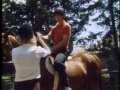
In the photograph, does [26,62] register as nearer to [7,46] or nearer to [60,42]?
[7,46]

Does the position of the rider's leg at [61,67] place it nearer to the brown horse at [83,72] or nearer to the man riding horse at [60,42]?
the man riding horse at [60,42]

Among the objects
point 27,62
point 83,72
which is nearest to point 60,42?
point 83,72

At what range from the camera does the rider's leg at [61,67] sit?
880 cm

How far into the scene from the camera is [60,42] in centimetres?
887

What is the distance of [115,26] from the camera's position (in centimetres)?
2756

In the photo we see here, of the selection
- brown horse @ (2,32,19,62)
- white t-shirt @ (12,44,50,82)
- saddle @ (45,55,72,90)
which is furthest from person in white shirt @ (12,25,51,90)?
saddle @ (45,55,72,90)

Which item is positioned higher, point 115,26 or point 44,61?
point 44,61

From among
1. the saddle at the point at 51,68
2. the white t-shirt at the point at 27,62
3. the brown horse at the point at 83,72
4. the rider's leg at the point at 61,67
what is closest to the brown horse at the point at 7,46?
the saddle at the point at 51,68

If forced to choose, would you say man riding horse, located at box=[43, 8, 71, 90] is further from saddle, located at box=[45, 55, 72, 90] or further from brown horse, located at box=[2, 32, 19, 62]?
brown horse, located at box=[2, 32, 19, 62]

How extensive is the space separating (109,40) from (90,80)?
15984 mm

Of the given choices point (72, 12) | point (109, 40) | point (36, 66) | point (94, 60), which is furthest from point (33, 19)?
point (36, 66)

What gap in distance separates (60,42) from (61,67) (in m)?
0.52

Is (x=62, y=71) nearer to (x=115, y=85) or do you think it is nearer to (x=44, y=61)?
(x=44, y=61)

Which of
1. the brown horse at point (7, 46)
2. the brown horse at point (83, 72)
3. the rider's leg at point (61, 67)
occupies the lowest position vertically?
the brown horse at point (83, 72)
